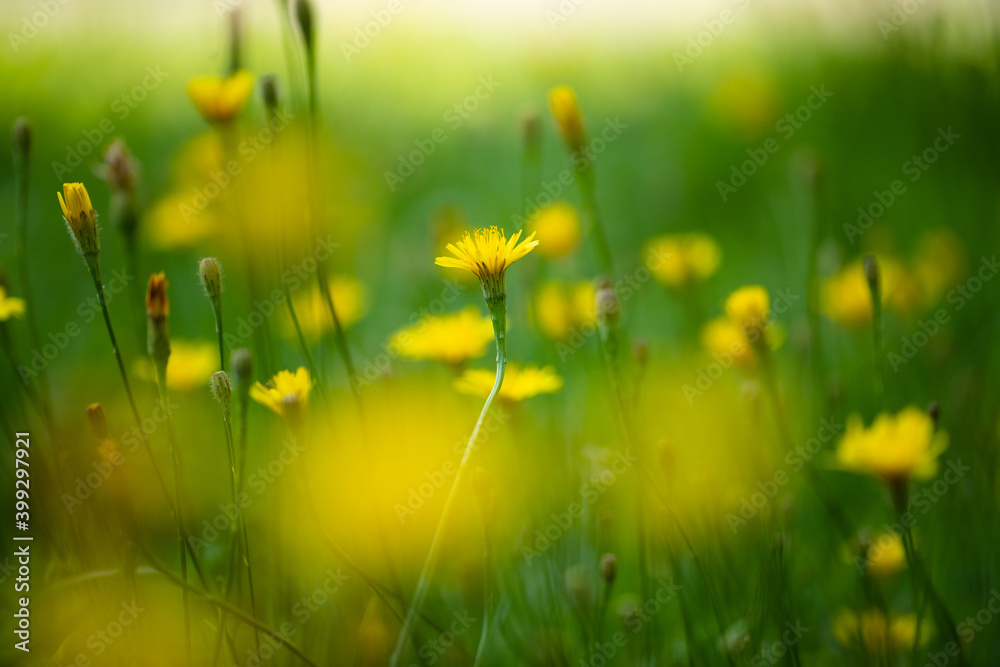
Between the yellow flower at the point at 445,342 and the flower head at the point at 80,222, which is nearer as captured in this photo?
the flower head at the point at 80,222

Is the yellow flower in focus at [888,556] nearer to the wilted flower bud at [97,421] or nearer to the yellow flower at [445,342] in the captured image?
the yellow flower at [445,342]

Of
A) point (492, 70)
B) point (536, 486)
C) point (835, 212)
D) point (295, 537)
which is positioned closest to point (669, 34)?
point (492, 70)

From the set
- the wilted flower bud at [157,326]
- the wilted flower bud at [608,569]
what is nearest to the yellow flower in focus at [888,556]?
the wilted flower bud at [608,569]

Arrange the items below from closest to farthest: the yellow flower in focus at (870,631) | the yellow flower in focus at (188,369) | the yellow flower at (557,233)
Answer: the yellow flower in focus at (870,631)
the yellow flower in focus at (188,369)
the yellow flower at (557,233)

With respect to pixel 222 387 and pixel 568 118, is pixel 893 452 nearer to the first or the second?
pixel 568 118

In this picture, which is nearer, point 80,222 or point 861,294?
point 80,222

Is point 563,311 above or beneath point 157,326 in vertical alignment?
beneath

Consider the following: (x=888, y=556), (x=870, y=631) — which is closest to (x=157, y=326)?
(x=870, y=631)
